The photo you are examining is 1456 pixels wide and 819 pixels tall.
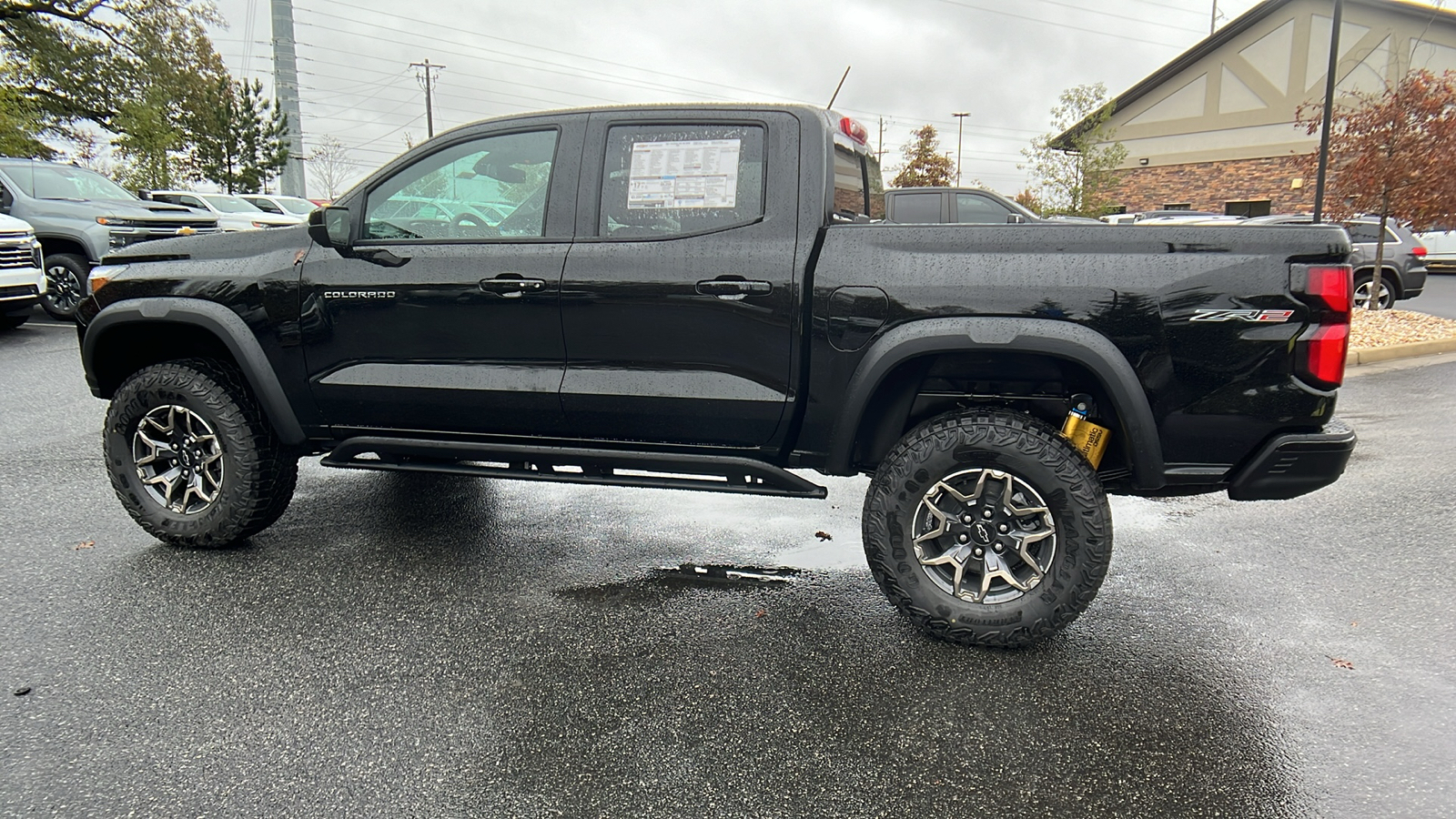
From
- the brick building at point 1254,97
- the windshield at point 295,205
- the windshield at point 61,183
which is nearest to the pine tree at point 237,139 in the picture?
the windshield at point 295,205

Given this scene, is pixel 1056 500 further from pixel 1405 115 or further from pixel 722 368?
pixel 1405 115

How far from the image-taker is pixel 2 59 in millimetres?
32719

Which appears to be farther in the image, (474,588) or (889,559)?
(474,588)

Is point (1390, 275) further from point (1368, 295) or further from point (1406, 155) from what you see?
point (1406, 155)

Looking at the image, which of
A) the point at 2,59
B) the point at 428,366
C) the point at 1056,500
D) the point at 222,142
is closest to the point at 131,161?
the point at 2,59

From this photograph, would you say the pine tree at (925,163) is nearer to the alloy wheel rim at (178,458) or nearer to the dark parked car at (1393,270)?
the dark parked car at (1393,270)

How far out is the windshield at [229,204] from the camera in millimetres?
20234

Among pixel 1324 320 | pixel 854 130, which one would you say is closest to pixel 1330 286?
pixel 1324 320

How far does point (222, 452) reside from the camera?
13.4ft

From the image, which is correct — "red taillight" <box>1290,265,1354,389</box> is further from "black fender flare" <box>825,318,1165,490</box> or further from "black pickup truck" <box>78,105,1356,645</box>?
"black fender flare" <box>825,318,1165,490</box>

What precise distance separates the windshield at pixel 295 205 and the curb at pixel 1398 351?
22.6m

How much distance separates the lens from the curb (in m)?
10.2

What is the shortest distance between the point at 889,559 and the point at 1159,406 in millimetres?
1100

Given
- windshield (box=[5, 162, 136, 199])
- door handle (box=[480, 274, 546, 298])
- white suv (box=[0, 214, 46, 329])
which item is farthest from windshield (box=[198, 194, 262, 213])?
door handle (box=[480, 274, 546, 298])
